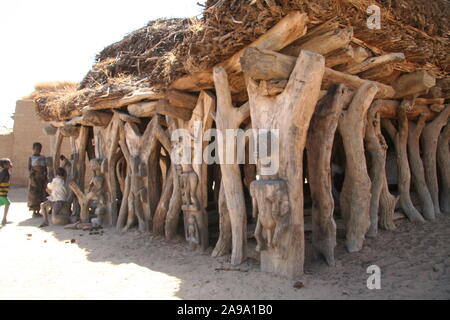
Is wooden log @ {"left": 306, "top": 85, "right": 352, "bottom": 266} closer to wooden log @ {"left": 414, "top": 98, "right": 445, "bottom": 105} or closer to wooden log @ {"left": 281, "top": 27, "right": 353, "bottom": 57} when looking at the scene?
wooden log @ {"left": 281, "top": 27, "right": 353, "bottom": 57}

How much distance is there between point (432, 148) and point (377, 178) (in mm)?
2071

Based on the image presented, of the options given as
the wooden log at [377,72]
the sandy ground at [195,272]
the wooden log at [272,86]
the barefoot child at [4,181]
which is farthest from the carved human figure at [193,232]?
the barefoot child at [4,181]

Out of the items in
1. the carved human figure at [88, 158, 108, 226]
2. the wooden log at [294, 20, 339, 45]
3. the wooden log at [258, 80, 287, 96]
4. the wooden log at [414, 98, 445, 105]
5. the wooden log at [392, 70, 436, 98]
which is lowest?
the carved human figure at [88, 158, 108, 226]

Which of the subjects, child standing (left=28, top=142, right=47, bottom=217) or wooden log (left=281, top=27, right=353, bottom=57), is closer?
wooden log (left=281, top=27, right=353, bottom=57)

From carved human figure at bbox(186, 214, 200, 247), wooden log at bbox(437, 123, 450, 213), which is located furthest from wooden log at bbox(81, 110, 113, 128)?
wooden log at bbox(437, 123, 450, 213)

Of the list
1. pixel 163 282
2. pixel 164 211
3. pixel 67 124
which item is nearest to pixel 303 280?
pixel 163 282

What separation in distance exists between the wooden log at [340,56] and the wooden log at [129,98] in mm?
2592

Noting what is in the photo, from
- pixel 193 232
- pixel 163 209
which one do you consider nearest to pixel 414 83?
pixel 193 232

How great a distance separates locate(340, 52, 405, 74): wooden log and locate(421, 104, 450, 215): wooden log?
271cm

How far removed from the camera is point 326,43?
4.11 meters

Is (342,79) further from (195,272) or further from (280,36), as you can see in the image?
(195,272)

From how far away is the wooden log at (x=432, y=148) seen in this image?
22.8 ft

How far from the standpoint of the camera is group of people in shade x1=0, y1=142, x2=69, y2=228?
8.27m

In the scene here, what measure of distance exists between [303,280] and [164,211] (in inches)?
123
